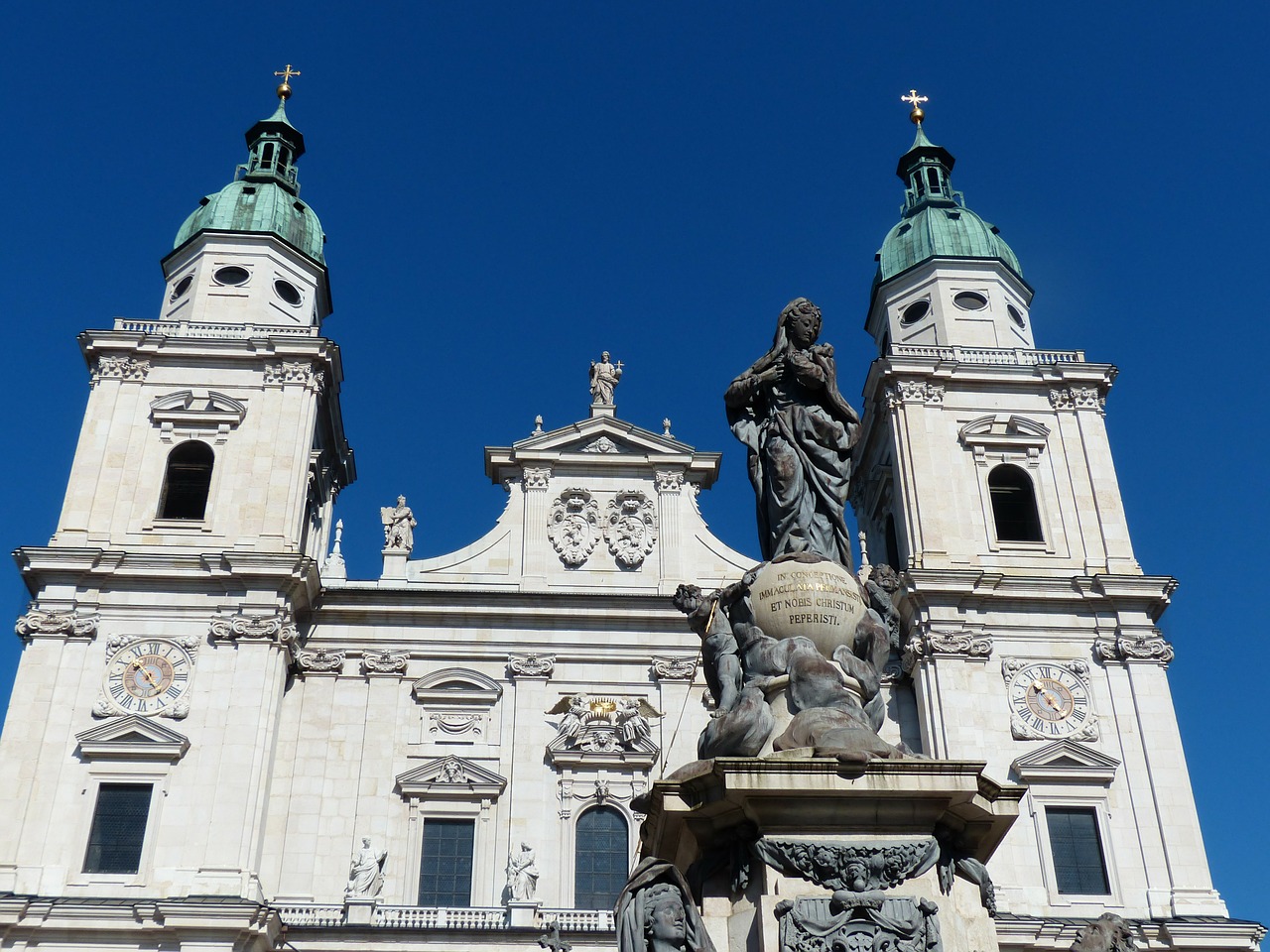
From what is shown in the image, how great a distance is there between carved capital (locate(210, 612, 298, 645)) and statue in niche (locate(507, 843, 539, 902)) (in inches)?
235

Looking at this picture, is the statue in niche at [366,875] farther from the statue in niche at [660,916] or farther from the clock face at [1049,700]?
the statue in niche at [660,916]

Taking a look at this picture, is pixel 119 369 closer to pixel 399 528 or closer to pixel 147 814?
pixel 399 528

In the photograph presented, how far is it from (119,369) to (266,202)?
258 inches

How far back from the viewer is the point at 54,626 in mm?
25016

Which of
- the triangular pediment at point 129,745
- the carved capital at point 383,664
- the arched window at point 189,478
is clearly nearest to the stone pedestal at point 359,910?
the triangular pediment at point 129,745

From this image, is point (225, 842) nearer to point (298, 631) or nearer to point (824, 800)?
point (298, 631)

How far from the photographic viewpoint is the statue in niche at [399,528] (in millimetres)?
27875

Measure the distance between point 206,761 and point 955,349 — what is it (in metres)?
17.6

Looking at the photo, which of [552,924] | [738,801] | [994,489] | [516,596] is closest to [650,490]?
[516,596]

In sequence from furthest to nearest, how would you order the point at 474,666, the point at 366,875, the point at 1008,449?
1. the point at 1008,449
2. the point at 474,666
3. the point at 366,875

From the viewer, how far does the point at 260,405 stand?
92.7 feet

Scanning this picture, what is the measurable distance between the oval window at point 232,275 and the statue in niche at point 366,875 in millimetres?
13895

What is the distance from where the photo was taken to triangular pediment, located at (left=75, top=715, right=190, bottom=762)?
23.9 m

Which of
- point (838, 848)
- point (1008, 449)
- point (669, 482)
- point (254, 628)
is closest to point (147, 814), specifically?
point (254, 628)
